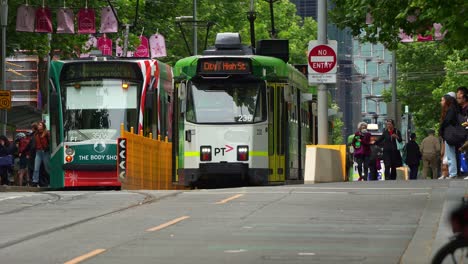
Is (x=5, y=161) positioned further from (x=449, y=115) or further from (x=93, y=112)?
(x=449, y=115)

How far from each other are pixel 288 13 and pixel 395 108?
45.8 meters

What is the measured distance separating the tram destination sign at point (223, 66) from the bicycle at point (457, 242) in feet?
71.4

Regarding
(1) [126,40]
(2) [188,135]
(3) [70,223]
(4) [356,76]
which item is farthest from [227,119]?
(4) [356,76]

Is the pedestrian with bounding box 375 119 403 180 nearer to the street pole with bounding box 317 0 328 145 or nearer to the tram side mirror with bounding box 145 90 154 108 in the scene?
the street pole with bounding box 317 0 328 145

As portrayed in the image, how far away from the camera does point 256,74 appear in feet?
103

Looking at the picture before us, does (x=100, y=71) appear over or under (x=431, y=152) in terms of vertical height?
over

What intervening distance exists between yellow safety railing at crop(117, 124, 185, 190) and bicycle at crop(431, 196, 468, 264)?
831 inches

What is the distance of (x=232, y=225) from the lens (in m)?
17.1

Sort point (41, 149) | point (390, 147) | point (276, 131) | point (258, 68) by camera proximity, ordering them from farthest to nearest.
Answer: point (41, 149) → point (390, 147) → point (276, 131) → point (258, 68)

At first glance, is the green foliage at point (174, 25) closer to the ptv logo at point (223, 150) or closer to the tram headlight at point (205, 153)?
the tram headlight at point (205, 153)

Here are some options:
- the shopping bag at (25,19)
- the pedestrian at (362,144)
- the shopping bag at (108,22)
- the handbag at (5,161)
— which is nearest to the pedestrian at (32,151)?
the handbag at (5,161)

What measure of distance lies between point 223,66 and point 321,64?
260 centimetres

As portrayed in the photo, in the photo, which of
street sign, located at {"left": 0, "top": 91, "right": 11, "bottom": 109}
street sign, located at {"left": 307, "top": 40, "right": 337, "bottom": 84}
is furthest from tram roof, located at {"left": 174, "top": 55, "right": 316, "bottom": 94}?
street sign, located at {"left": 0, "top": 91, "right": 11, "bottom": 109}

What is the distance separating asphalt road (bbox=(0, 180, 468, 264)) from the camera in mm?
13805
